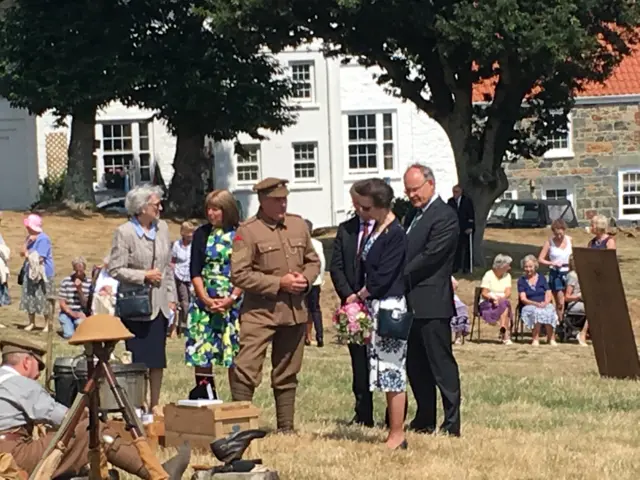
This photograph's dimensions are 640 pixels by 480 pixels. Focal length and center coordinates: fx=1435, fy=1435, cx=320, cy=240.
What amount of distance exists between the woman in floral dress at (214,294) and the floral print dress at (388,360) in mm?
1390

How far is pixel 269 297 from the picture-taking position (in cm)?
1039

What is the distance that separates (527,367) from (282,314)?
27.1 feet

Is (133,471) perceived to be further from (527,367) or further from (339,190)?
(339,190)

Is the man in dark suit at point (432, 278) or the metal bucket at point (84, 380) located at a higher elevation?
the man in dark suit at point (432, 278)

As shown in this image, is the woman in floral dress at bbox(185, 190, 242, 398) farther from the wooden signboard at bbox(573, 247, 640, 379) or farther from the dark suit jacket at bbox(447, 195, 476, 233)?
the dark suit jacket at bbox(447, 195, 476, 233)

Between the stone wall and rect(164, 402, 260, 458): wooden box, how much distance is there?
136 ft

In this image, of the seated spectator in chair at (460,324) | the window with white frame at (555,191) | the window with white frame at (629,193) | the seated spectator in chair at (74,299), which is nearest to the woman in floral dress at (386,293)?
the seated spectator in chair at (74,299)

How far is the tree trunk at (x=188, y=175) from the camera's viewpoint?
3903cm

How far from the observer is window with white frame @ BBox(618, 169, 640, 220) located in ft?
168

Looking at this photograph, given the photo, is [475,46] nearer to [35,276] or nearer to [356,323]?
[35,276]

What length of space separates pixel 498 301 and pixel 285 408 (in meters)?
11.2

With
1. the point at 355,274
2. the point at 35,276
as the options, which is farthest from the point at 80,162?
the point at 355,274

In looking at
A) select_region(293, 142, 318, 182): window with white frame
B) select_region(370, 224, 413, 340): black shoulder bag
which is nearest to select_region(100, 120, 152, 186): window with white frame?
select_region(293, 142, 318, 182): window with white frame

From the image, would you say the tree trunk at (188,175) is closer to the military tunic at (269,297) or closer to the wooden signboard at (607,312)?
the wooden signboard at (607,312)
